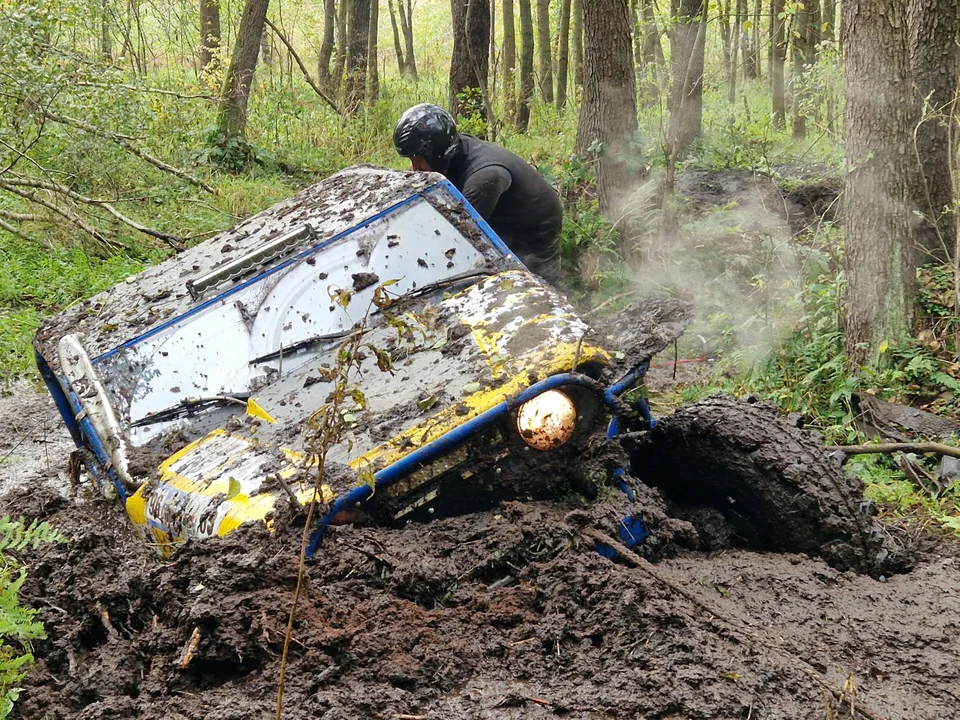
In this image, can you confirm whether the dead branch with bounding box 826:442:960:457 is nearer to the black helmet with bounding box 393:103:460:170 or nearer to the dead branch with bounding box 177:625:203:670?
the black helmet with bounding box 393:103:460:170

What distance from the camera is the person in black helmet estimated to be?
18.0 ft

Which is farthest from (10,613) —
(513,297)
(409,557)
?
(513,297)

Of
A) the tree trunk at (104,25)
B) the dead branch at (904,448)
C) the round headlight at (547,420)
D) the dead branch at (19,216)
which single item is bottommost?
the dead branch at (904,448)

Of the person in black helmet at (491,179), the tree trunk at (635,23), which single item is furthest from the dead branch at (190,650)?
the tree trunk at (635,23)

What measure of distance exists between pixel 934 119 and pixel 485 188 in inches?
116

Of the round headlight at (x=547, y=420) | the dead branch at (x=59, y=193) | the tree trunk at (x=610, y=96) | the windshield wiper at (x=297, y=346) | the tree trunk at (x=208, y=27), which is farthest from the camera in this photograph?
the tree trunk at (x=208, y=27)

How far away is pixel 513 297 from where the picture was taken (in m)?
3.55

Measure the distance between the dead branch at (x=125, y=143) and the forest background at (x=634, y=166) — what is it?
0.14 feet

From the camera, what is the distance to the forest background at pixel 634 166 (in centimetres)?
559

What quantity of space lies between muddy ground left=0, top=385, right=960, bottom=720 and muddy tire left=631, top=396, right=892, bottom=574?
0.35 metres

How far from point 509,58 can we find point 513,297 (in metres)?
14.8

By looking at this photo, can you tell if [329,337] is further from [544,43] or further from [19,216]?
[544,43]

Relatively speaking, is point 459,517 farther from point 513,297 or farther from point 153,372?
point 153,372

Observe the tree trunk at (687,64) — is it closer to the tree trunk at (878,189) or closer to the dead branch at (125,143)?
the tree trunk at (878,189)
